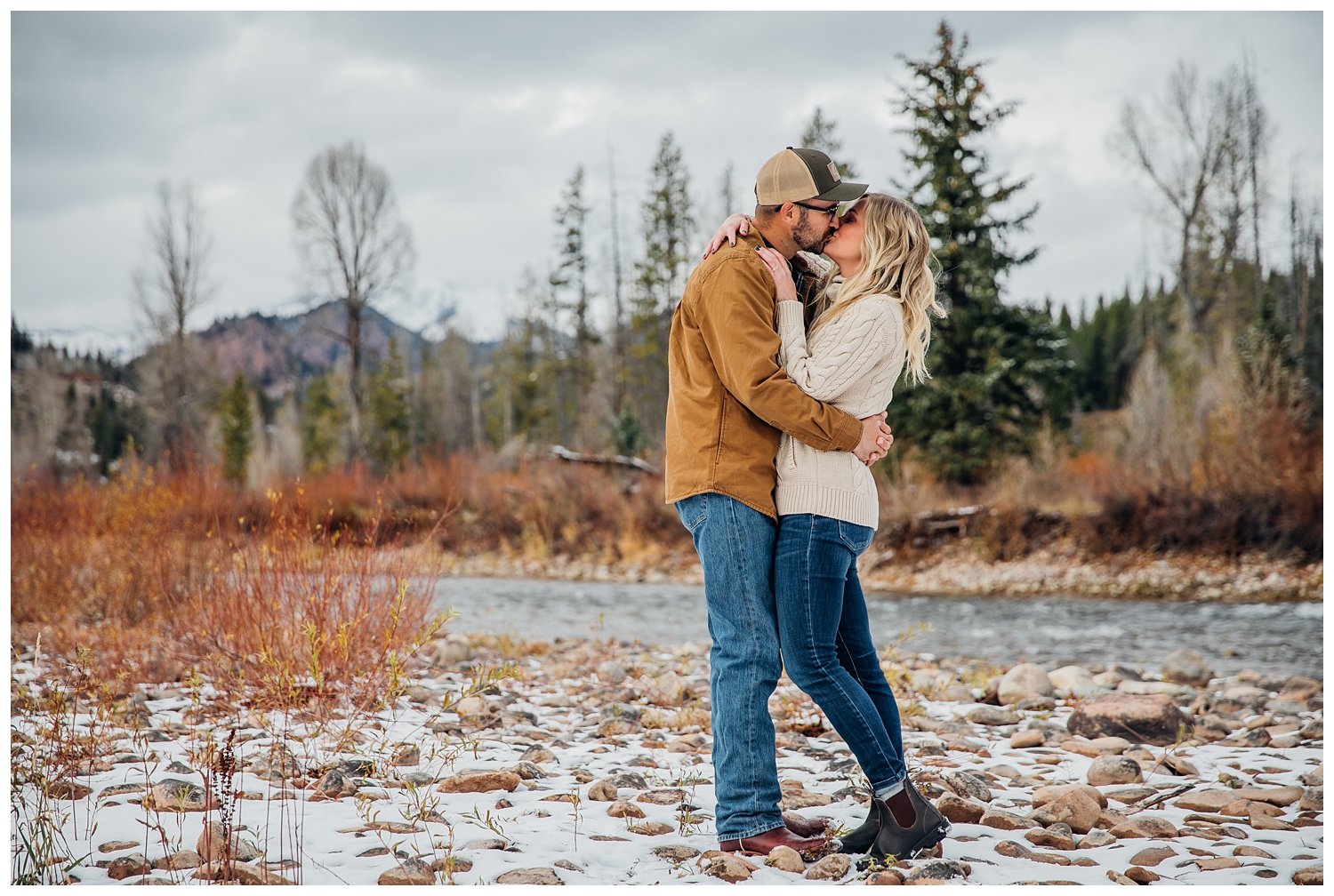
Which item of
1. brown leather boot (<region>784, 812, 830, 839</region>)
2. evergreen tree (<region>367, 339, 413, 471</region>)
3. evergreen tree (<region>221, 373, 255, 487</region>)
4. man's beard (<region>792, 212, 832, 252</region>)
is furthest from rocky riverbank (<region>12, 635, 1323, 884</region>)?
evergreen tree (<region>367, 339, 413, 471</region>)

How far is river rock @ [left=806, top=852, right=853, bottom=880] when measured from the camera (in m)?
2.62

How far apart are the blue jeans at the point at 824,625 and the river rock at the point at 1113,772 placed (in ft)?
4.43

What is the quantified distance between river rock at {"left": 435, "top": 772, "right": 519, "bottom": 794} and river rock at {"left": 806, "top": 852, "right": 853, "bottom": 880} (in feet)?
4.09

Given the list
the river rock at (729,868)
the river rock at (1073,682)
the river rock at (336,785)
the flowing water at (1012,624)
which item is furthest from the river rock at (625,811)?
the flowing water at (1012,624)

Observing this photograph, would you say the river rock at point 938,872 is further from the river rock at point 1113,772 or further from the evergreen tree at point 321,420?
the evergreen tree at point 321,420

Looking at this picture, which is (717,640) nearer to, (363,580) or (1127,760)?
(1127,760)

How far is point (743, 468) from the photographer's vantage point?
8.95ft

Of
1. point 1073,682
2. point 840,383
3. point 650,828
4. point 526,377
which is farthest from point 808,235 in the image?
point 526,377

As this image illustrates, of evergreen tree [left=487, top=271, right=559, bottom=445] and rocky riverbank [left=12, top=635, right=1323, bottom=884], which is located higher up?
evergreen tree [left=487, top=271, right=559, bottom=445]

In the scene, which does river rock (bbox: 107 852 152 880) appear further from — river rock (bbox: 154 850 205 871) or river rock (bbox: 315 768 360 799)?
river rock (bbox: 315 768 360 799)

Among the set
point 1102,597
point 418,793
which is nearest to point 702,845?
point 418,793

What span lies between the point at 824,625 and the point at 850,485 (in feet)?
1.34

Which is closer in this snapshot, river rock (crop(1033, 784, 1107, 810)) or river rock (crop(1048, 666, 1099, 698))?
river rock (crop(1033, 784, 1107, 810))

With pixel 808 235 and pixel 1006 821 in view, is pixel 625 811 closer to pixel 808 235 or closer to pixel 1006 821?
pixel 1006 821
